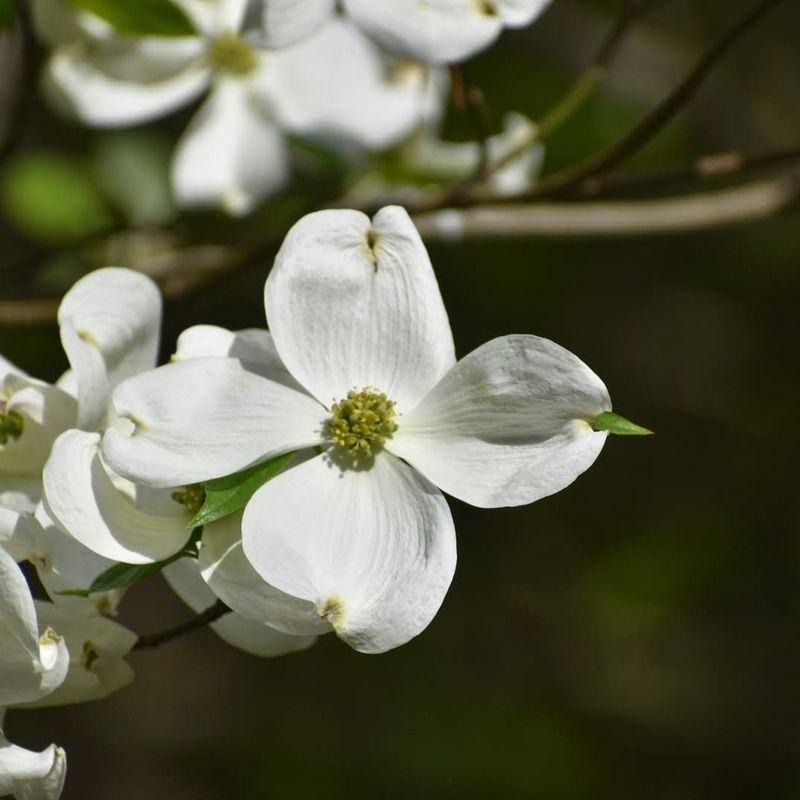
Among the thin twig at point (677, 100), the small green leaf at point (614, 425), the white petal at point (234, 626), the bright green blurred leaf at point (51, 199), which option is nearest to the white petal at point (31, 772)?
the white petal at point (234, 626)

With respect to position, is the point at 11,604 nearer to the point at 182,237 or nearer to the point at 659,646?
the point at 182,237

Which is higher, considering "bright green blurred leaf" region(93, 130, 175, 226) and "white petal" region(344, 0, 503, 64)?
"white petal" region(344, 0, 503, 64)

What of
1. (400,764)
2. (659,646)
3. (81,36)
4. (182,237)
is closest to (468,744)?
(400,764)

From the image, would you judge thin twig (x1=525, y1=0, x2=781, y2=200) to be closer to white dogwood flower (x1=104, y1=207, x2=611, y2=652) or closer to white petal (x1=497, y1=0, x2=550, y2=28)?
white petal (x1=497, y1=0, x2=550, y2=28)

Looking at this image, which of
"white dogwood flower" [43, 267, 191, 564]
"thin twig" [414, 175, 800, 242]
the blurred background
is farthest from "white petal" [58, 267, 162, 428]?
the blurred background

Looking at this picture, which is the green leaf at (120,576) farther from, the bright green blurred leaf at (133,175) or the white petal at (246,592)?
the bright green blurred leaf at (133,175)

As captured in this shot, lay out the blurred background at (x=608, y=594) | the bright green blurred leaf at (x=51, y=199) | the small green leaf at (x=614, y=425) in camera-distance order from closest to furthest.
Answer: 1. the small green leaf at (x=614, y=425)
2. the bright green blurred leaf at (x=51, y=199)
3. the blurred background at (x=608, y=594)
